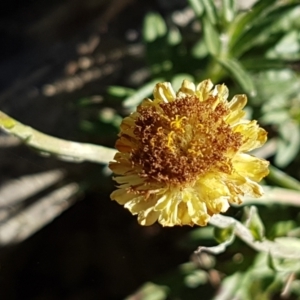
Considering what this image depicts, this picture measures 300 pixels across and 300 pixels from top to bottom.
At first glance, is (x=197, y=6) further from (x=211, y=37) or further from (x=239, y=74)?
(x=239, y=74)

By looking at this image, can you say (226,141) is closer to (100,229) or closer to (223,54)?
(223,54)

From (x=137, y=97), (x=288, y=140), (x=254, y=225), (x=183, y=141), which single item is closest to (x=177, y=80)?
(x=137, y=97)

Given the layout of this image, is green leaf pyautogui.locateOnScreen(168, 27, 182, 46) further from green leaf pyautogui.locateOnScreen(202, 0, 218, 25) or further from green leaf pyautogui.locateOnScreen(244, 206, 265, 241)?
green leaf pyautogui.locateOnScreen(244, 206, 265, 241)

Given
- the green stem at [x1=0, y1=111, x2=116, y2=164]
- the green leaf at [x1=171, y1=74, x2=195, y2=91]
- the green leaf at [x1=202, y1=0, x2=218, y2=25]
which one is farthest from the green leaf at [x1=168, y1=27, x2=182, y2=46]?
the green stem at [x1=0, y1=111, x2=116, y2=164]

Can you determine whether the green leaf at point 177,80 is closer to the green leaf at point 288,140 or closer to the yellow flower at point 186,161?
the green leaf at point 288,140

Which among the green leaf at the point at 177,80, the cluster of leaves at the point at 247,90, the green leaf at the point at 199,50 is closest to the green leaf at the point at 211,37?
the cluster of leaves at the point at 247,90

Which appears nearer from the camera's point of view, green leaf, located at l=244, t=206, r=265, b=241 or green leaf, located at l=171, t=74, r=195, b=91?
green leaf, located at l=244, t=206, r=265, b=241
